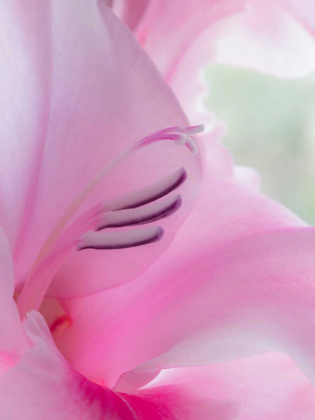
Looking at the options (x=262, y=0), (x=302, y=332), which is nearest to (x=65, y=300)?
(x=302, y=332)

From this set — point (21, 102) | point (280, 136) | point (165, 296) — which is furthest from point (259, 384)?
point (280, 136)

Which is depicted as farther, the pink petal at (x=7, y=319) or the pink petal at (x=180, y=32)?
the pink petal at (x=180, y=32)

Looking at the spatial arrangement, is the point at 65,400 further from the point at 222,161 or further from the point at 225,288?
the point at 222,161

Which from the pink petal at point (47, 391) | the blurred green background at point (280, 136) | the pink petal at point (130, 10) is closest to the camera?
the pink petal at point (47, 391)

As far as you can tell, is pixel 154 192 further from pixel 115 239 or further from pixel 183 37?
pixel 183 37

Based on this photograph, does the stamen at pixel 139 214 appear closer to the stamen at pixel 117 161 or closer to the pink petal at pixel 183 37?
the stamen at pixel 117 161

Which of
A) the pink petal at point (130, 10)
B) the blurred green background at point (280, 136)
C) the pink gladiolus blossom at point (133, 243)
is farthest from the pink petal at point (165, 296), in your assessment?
the blurred green background at point (280, 136)

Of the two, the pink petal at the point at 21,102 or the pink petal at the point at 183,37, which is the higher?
the pink petal at the point at 183,37

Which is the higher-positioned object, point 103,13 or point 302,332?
point 103,13
